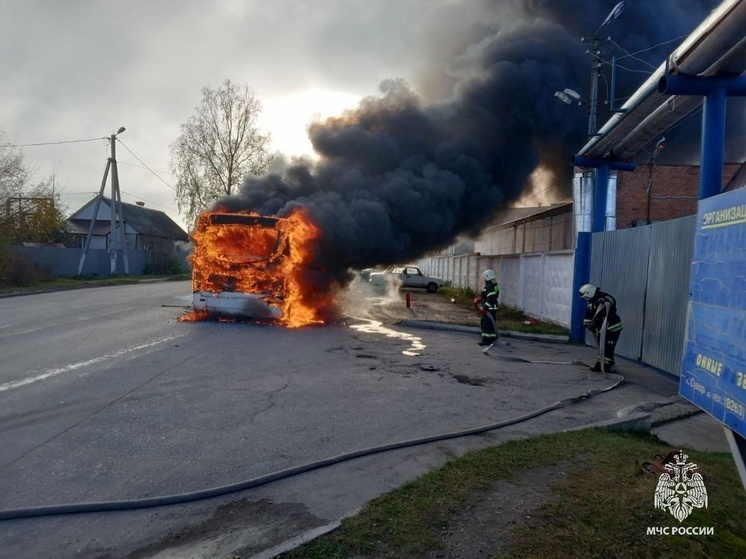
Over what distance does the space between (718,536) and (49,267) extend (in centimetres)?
3192

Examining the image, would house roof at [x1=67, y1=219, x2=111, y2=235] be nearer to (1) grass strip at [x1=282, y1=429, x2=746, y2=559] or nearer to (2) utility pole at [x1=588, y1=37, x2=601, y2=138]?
(2) utility pole at [x1=588, y1=37, x2=601, y2=138]

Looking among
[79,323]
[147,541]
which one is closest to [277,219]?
[79,323]

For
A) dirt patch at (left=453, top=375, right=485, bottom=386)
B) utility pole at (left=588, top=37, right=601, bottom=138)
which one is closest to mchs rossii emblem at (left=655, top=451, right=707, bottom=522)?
dirt patch at (left=453, top=375, right=485, bottom=386)

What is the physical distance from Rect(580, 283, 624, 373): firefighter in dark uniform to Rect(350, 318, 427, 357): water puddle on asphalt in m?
3.08

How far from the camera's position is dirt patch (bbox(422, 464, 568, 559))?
10.1ft

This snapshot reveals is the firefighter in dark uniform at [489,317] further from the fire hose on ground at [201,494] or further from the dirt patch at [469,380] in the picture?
the fire hose on ground at [201,494]

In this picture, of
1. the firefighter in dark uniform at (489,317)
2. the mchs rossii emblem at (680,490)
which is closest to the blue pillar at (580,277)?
the firefighter in dark uniform at (489,317)

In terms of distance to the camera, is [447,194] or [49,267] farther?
[49,267]

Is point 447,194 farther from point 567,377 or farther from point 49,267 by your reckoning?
point 49,267

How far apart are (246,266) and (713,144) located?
32.4 feet

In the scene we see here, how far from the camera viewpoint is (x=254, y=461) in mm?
4562

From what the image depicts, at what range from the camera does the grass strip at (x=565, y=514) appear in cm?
305

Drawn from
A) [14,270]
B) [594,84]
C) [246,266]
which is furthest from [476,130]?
[14,270]

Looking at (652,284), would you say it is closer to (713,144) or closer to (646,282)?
(646,282)
